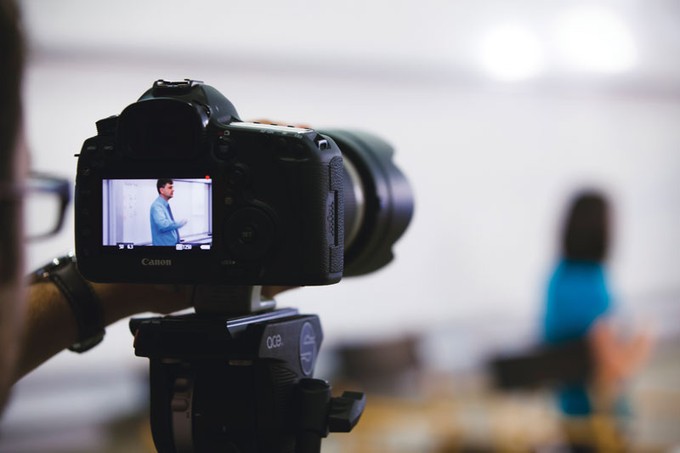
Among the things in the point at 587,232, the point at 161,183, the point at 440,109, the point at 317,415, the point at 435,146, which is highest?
the point at 440,109

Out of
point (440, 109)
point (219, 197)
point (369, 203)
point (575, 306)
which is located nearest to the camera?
point (219, 197)

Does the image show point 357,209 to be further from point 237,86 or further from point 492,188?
point 492,188

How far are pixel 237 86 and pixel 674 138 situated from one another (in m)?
2.90

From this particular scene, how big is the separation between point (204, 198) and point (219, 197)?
0.05ft

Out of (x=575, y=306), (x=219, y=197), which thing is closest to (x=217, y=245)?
(x=219, y=197)

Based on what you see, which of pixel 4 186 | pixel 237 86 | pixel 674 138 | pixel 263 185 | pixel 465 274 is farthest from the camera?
pixel 674 138

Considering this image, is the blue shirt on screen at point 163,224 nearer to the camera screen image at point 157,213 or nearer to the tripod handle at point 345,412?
the camera screen image at point 157,213

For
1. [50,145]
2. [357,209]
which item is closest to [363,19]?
[50,145]

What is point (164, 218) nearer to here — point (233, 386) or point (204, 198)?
point (204, 198)

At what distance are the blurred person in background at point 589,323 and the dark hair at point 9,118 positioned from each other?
2552mm

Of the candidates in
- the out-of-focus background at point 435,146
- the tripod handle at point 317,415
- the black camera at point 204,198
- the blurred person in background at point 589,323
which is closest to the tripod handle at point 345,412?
the tripod handle at point 317,415

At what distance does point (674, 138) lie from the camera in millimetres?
5188

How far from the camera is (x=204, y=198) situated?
2.63 feet

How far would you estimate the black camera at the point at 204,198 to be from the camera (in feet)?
2.61
